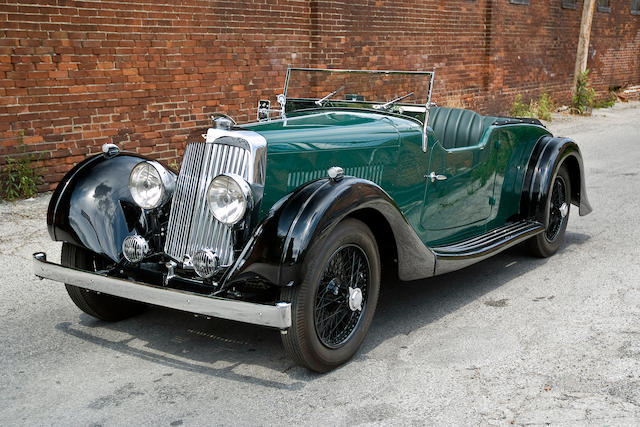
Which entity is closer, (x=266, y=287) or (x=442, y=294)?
(x=266, y=287)

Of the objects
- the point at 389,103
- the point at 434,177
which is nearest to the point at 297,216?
the point at 434,177

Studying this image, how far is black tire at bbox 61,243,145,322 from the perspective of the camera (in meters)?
4.03

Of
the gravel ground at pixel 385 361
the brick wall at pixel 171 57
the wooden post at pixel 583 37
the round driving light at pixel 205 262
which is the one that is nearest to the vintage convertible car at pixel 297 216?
the round driving light at pixel 205 262

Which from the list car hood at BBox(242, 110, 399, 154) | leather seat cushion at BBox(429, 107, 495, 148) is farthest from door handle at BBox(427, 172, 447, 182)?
leather seat cushion at BBox(429, 107, 495, 148)

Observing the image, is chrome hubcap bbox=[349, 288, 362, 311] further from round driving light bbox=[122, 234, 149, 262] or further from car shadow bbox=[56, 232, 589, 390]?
round driving light bbox=[122, 234, 149, 262]

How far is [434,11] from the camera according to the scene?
12.8 meters

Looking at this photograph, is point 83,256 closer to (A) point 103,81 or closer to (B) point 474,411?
(B) point 474,411

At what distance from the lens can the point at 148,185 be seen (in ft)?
12.9

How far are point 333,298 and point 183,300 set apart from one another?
77cm

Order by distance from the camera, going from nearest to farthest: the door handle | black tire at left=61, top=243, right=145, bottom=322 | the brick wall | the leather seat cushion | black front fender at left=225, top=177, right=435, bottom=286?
black front fender at left=225, top=177, right=435, bottom=286
black tire at left=61, top=243, right=145, bottom=322
the door handle
the leather seat cushion
the brick wall

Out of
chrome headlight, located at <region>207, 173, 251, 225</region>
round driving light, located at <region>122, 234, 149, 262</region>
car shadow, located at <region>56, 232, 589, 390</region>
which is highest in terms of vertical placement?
chrome headlight, located at <region>207, 173, 251, 225</region>

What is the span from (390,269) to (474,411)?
1229mm

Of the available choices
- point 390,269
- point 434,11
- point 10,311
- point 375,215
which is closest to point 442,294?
point 390,269

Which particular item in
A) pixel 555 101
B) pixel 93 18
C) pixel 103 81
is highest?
pixel 93 18
